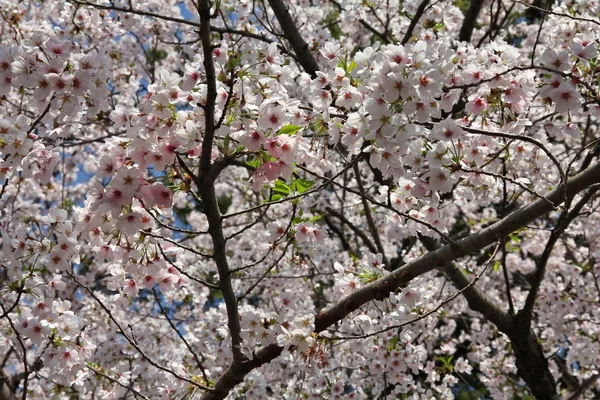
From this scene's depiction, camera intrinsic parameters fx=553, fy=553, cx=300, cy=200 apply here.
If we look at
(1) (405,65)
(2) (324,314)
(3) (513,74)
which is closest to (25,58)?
(1) (405,65)

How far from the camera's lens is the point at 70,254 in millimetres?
2736

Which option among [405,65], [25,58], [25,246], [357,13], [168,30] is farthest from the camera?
[168,30]

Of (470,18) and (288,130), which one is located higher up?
(470,18)

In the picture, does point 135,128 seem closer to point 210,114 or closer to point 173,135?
point 173,135

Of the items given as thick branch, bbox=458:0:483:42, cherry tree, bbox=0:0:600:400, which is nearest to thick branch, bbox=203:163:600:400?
cherry tree, bbox=0:0:600:400

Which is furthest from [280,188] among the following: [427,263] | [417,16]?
[417,16]

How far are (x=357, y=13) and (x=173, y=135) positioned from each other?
14.6 feet

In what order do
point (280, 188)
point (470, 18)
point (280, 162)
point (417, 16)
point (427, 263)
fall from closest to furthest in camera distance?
point (280, 162)
point (280, 188)
point (427, 263)
point (417, 16)
point (470, 18)

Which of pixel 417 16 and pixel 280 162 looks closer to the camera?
pixel 280 162

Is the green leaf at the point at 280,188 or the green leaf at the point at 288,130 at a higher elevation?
the green leaf at the point at 280,188

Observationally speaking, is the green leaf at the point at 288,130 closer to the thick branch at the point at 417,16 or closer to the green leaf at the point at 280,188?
the green leaf at the point at 280,188

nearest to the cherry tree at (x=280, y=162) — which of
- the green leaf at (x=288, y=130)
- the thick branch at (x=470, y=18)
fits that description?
the green leaf at (x=288, y=130)

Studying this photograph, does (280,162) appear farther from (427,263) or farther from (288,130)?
(427,263)

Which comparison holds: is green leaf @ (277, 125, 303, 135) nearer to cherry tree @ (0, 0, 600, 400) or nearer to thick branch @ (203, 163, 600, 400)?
cherry tree @ (0, 0, 600, 400)
